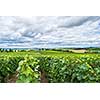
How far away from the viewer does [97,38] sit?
3055 millimetres

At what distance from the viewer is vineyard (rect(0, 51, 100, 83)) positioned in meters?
3.08

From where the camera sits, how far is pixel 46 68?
3090mm

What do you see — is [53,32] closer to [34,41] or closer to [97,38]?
[34,41]

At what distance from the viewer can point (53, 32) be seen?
3080 millimetres

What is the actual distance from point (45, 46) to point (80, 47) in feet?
1.30

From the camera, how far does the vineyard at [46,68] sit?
3.08 m
